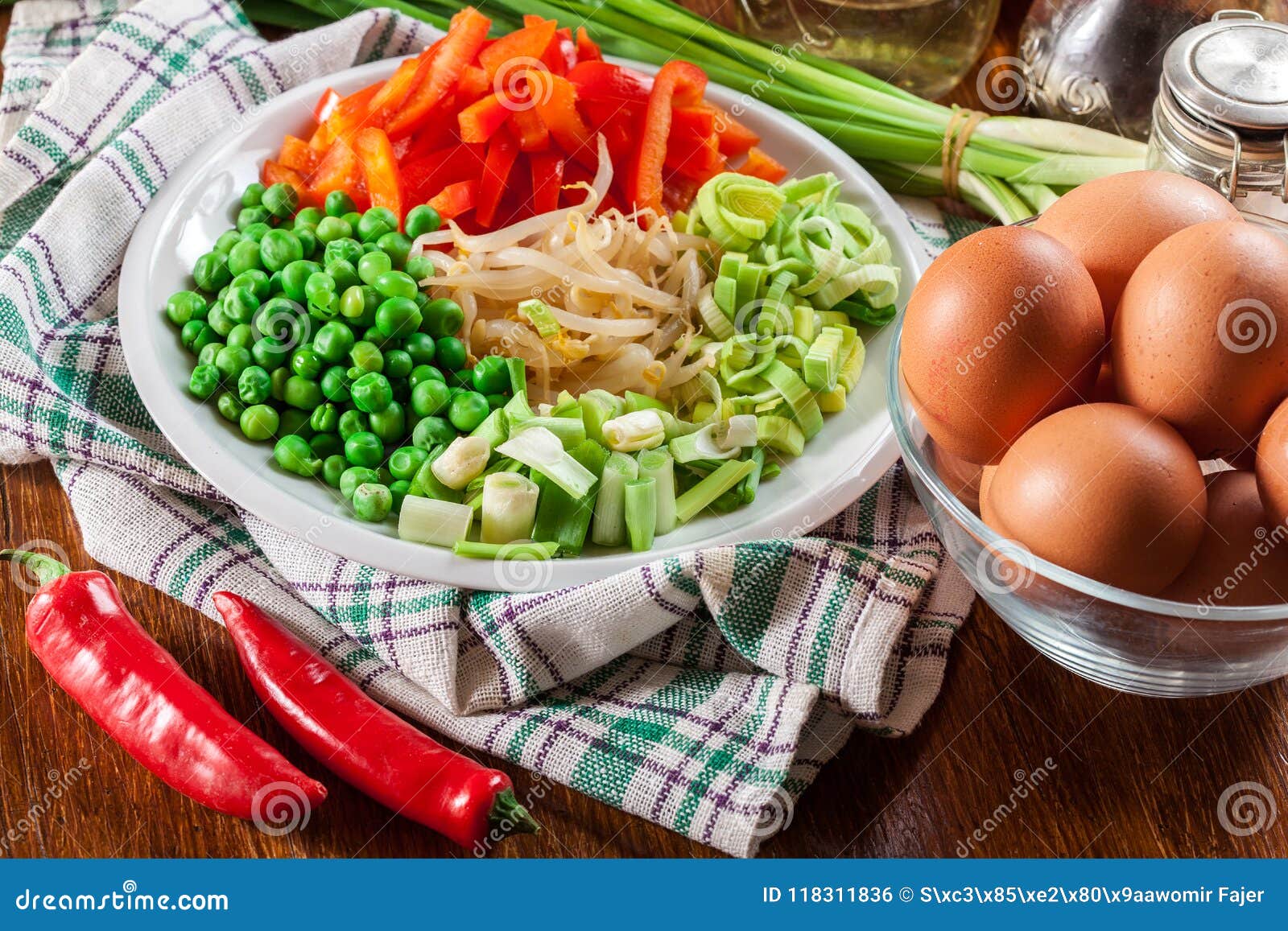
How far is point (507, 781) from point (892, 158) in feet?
4.91

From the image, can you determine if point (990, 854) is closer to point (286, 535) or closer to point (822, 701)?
point (822, 701)

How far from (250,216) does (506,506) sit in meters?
0.80

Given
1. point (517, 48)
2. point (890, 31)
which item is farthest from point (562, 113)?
point (890, 31)

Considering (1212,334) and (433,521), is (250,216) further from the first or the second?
(1212,334)

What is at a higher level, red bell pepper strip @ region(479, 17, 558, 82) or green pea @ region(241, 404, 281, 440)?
red bell pepper strip @ region(479, 17, 558, 82)

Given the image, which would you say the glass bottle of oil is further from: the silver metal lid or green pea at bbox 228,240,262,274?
green pea at bbox 228,240,262,274

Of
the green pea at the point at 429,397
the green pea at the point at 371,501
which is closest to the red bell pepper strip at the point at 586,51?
the green pea at the point at 429,397

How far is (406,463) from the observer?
1.79m

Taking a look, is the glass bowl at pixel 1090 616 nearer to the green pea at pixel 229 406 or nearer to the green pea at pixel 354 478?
the green pea at pixel 354 478

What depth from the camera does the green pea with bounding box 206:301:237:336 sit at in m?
1.92

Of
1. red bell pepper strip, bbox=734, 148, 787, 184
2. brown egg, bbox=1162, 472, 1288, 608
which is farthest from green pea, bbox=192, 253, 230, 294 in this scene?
brown egg, bbox=1162, 472, 1288, 608

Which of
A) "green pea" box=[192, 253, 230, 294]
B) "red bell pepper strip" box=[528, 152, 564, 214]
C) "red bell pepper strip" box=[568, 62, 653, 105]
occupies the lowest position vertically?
"green pea" box=[192, 253, 230, 294]

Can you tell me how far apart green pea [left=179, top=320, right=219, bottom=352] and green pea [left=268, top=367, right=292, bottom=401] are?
0.13 metres

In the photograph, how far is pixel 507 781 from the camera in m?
Answer: 1.47
